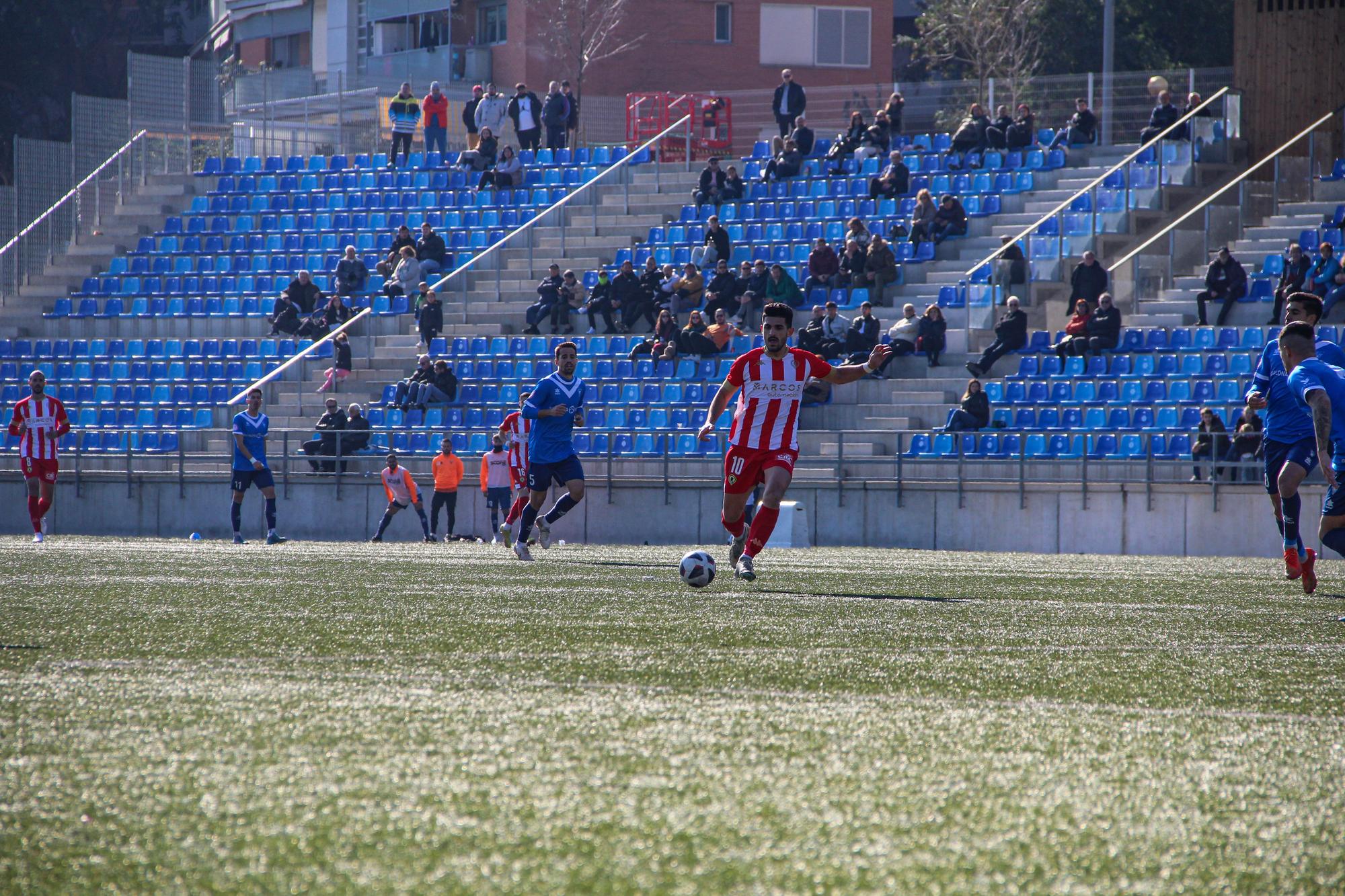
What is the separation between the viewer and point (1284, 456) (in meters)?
11.1

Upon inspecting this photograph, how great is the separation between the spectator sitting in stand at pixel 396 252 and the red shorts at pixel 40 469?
945 cm

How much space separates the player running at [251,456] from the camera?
59.8 feet

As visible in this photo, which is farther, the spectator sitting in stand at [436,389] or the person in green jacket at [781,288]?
the spectator sitting in stand at [436,389]

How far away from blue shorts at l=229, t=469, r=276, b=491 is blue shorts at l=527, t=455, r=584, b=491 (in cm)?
528

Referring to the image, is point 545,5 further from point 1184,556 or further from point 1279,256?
point 1184,556

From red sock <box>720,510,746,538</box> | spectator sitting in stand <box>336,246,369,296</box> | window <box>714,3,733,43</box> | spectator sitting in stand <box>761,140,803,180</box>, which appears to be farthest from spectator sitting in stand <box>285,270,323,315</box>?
window <box>714,3,733,43</box>

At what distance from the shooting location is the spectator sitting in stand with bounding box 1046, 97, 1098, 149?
2634 cm

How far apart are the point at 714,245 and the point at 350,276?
22.0 ft

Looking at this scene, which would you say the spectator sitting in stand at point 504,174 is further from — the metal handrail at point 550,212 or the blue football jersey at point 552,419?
the blue football jersey at point 552,419

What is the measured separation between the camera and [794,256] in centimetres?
2581

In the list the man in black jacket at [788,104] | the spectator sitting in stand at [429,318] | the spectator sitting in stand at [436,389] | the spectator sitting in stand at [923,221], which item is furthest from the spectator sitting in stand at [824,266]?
the spectator sitting in stand at [429,318]

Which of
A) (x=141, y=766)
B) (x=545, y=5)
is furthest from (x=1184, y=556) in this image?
(x=545, y=5)

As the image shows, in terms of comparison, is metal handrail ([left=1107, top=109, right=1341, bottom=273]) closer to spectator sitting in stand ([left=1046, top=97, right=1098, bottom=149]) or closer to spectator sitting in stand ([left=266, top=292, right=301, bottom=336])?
spectator sitting in stand ([left=1046, top=97, right=1098, bottom=149])

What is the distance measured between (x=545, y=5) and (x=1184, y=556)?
30.9 metres
